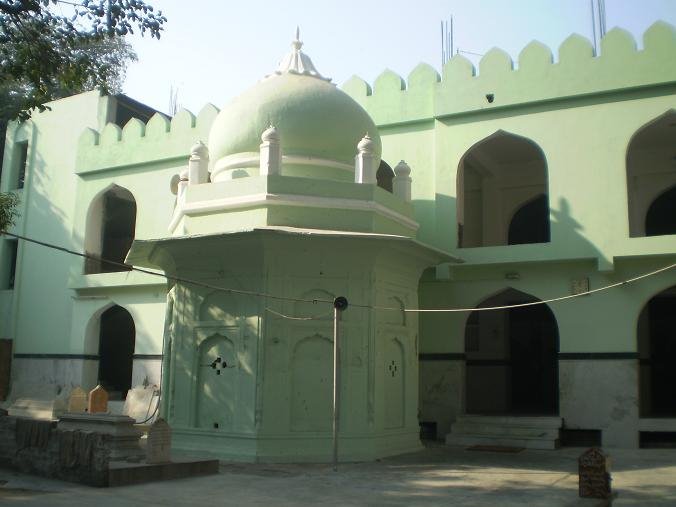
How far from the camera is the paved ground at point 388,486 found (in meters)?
7.64

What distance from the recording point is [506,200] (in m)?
16.7

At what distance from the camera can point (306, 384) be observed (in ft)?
36.0

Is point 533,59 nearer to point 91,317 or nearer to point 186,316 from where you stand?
point 186,316

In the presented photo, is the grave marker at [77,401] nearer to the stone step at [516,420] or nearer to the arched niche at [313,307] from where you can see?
the arched niche at [313,307]

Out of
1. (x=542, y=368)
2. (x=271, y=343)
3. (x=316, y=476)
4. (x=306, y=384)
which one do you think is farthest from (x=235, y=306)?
(x=542, y=368)

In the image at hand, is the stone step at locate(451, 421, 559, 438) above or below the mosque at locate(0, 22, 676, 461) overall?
below

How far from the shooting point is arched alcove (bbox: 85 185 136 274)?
17.2 m

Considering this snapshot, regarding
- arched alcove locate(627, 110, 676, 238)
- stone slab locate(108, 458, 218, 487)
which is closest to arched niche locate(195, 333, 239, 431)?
stone slab locate(108, 458, 218, 487)

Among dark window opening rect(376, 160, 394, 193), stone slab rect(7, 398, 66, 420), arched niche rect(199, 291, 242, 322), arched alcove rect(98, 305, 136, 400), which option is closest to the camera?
arched niche rect(199, 291, 242, 322)

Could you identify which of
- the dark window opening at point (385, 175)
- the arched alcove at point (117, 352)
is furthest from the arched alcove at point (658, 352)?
the arched alcove at point (117, 352)

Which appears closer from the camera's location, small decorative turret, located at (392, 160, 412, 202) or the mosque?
the mosque

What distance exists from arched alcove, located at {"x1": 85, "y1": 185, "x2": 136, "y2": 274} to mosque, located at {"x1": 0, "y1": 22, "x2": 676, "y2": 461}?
675mm

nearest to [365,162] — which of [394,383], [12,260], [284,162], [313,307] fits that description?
[284,162]

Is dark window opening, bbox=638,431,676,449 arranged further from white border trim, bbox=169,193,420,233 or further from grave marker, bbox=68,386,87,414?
grave marker, bbox=68,386,87,414
